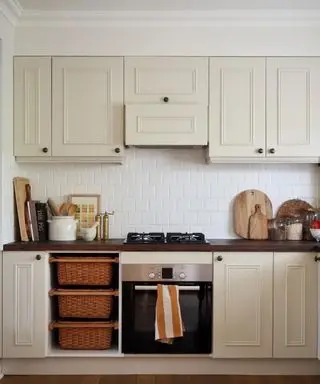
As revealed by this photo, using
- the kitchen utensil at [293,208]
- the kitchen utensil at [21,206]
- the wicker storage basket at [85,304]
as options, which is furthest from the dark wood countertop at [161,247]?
the kitchen utensil at [293,208]

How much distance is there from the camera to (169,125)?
3.07m

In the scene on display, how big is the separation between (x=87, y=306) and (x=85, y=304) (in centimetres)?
2

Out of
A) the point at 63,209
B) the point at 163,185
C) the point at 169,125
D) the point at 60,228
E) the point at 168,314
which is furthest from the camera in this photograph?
the point at 163,185

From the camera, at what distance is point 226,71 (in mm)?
3104

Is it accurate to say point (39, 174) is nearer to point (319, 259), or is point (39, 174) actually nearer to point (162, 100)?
point (162, 100)

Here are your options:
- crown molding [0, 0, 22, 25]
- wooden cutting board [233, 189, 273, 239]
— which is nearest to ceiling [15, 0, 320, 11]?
crown molding [0, 0, 22, 25]

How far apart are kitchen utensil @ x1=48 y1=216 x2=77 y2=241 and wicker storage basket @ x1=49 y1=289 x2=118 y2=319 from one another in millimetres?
416

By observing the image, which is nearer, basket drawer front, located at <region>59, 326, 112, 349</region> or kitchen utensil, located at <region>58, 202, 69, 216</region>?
basket drawer front, located at <region>59, 326, 112, 349</region>

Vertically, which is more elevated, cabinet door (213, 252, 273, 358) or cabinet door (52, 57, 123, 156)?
cabinet door (52, 57, 123, 156)

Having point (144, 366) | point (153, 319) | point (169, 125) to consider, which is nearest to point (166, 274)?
point (153, 319)

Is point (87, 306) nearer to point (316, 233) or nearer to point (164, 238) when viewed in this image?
point (164, 238)

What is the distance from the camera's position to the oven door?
2.92 meters

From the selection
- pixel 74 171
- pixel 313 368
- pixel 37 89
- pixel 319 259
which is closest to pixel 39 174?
pixel 74 171

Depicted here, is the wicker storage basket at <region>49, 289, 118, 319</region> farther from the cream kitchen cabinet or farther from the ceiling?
the ceiling
